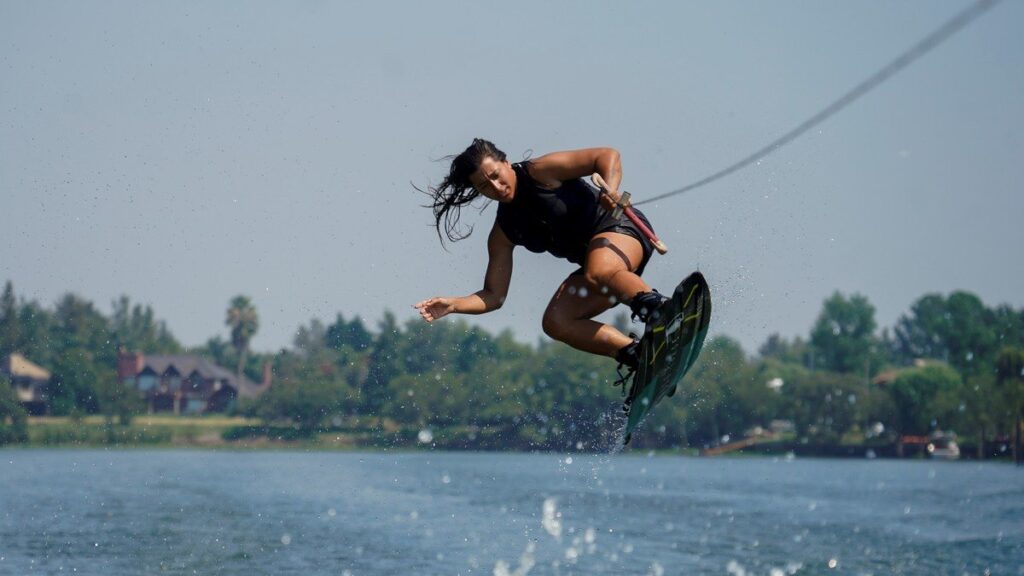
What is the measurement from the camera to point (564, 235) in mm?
11672

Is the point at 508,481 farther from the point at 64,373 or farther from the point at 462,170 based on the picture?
the point at 64,373

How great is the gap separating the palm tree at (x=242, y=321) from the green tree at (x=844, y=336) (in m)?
50.0

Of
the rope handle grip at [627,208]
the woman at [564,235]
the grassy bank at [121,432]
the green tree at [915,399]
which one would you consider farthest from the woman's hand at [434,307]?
the grassy bank at [121,432]

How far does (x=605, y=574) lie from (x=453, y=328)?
271 ft

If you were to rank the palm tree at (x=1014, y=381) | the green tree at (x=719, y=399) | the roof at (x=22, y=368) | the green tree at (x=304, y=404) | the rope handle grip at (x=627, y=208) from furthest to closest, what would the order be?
the roof at (x=22, y=368) → the green tree at (x=304, y=404) → the green tree at (x=719, y=399) → the palm tree at (x=1014, y=381) → the rope handle grip at (x=627, y=208)

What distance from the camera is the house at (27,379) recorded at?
105m

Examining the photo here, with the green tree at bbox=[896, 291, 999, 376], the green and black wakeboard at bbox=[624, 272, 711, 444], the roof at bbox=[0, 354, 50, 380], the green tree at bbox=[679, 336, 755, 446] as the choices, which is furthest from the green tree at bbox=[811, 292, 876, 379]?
the green and black wakeboard at bbox=[624, 272, 711, 444]

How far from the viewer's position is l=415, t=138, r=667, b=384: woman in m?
11.4

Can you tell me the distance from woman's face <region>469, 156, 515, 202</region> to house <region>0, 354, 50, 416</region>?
96.5 meters

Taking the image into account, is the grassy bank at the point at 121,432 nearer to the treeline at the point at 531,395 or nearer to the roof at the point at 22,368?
the treeline at the point at 531,395

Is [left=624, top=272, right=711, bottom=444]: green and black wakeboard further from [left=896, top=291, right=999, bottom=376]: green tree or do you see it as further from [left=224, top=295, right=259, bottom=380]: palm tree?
[left=224, top=295, right=259, bottom=380]: palm tree

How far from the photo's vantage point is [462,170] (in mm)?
11383

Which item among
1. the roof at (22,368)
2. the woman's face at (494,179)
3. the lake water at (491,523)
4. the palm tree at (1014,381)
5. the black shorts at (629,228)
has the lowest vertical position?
the lake water at (491,523)

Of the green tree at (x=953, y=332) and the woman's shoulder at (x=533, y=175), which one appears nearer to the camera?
the woman's shoulder at (x=533, y=175)
